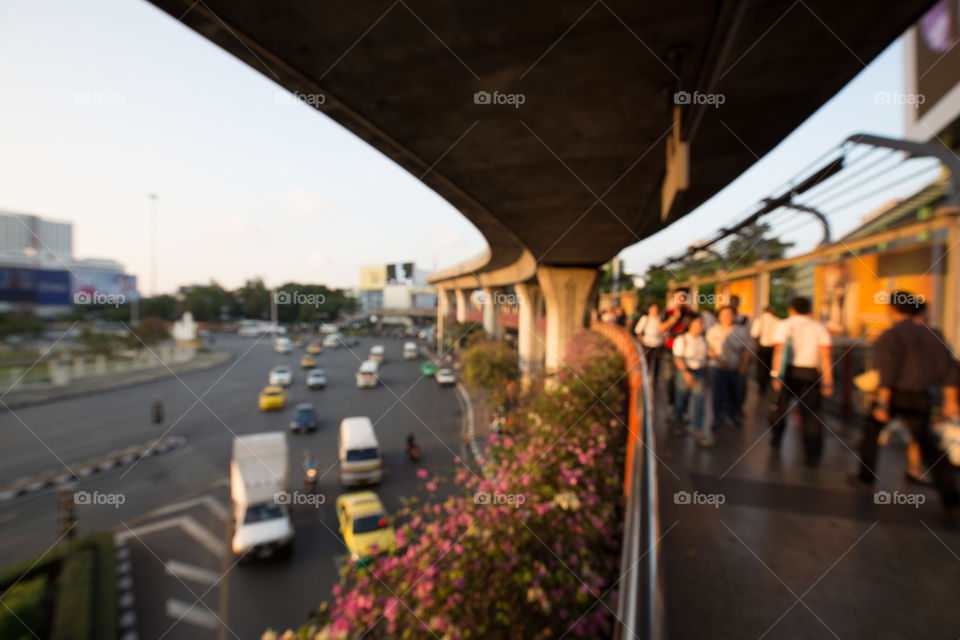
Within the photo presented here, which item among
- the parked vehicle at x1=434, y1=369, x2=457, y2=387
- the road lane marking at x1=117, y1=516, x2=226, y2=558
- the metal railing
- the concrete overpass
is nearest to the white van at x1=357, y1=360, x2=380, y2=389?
the parked vehicle at x1=434, y1=369, x2=457, y2=387

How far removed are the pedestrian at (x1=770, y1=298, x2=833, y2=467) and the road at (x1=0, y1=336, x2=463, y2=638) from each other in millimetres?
8660

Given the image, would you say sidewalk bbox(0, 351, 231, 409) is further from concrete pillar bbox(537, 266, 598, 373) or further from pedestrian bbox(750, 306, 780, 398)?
pedestrian bbox(750, 306, 780, 398)

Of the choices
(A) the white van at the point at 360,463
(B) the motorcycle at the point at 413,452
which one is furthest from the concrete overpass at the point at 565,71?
(B) the motorcycle at the point at 413,452

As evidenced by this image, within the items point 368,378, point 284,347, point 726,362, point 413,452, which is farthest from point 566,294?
point 284,347

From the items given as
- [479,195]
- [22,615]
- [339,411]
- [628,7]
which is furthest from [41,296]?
[628,7]

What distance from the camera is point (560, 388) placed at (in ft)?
20.5

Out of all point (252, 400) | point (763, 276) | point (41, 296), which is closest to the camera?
point (763, 276)

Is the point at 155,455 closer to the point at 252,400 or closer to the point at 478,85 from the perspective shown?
the point at 252,400

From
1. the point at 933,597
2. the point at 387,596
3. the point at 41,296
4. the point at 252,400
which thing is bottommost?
the point at 252,400

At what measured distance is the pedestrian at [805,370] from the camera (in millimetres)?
3918

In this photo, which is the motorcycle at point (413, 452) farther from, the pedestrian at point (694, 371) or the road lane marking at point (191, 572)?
the pedestrian at point (694, 371)

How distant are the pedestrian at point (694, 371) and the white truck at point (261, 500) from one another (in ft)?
30.7

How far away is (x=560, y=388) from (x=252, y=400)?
28.6 metres

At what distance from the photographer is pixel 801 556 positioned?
8.54 ft
